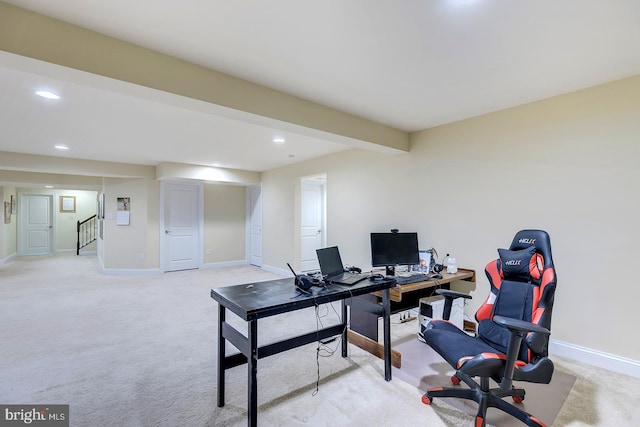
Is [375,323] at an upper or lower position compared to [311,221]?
lower

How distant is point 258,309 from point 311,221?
15.7ft

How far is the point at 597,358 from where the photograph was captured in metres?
2.47

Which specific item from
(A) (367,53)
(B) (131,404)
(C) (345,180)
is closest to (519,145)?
(A) (367,53)

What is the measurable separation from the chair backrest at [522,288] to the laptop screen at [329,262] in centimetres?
111

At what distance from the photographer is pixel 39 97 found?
2645 millimetres

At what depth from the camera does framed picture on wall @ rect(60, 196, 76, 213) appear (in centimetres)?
956

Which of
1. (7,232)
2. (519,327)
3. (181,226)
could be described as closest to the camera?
(519,327)

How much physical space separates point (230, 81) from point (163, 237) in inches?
206

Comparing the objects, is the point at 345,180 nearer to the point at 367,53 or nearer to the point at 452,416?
the point at 367,53

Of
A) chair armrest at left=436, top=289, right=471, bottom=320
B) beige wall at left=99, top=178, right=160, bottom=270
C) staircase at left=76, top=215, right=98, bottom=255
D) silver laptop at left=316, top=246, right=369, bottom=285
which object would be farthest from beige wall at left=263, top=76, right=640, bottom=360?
staircase at left=76, top=215, right=98, bottom=255

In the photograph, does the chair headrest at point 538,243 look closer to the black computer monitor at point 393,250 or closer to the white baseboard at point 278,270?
the black computer monitor at point 393,250

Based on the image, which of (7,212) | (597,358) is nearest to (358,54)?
(597,358)

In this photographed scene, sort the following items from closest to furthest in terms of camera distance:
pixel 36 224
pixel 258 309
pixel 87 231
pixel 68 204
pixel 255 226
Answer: pixel 258 309 < pixel 255 226 < pixel 36 224 < pixel 68 204 < pixel 87 231

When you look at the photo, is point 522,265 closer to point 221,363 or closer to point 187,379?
point 221,363
